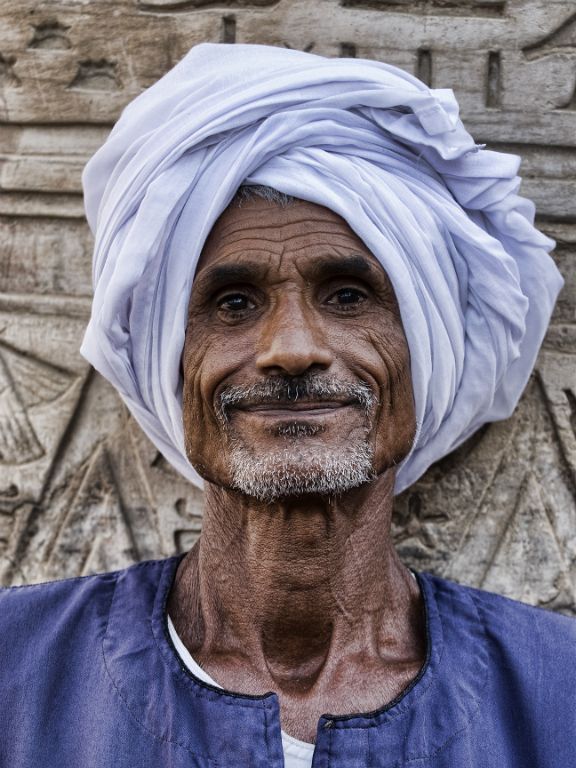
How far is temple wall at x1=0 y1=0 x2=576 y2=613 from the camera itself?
2.49 m

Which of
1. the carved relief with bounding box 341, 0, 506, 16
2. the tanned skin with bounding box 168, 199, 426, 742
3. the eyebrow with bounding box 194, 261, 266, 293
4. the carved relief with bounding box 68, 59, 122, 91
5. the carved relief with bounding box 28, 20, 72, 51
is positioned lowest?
the tanned skin with bounding box 168, 199, 426, 742

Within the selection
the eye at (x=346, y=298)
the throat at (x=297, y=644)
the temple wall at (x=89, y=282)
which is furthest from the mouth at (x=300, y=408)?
the temple wall at (x=89, y=282)

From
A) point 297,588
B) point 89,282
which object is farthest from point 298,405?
point 89,282

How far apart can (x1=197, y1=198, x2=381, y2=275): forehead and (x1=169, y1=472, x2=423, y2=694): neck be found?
490 millimetres

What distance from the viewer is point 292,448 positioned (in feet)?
6.17

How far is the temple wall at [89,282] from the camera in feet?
8.16

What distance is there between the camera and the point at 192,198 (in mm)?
2006

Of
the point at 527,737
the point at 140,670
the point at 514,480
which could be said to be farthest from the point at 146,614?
the point at 514,480

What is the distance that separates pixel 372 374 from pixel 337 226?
308 millimetres

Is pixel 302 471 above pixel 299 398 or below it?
below

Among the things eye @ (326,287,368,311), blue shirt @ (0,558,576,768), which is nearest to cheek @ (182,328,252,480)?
eye @ (326,287,368,311)

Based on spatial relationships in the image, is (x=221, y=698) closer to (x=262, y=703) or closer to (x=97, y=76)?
(x=262, y=703)

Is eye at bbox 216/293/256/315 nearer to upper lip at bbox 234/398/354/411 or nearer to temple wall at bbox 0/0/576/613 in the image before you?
upper lip at bbox 234/398/354/411

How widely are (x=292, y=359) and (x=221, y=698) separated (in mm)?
673
